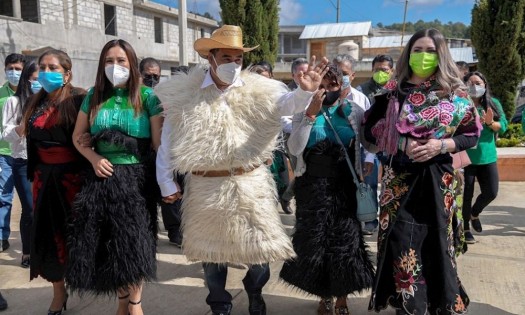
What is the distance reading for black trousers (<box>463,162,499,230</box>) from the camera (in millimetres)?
4863

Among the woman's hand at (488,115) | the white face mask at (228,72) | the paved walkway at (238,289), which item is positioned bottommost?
the paved walkway at (238,289)

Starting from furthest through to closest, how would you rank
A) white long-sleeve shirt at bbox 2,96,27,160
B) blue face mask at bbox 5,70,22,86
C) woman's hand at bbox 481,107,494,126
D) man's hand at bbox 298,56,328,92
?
1. blue face mask at bbox 5,70,22,86
2. woman's hand at bbox 481,107,494,126
3. white long-sleeve shirt at bbox 2,96,27,160
4. man's hand at bbox 298,56,328,92

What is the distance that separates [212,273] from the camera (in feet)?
10.3

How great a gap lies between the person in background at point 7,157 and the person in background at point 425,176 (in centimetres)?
388

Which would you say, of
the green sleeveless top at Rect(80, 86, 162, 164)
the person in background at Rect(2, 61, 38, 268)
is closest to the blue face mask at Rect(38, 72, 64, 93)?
the green sleeveless top at Rect(80, 86, 162, 164)

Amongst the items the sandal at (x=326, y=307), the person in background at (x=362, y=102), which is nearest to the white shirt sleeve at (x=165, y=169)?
the person in background at (x=362, y=102)

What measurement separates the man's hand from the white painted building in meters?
13.2

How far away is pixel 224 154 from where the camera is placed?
9.16 ft

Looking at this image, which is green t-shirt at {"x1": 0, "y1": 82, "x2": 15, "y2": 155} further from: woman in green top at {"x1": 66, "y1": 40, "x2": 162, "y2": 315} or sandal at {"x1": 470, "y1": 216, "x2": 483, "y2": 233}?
sandal at {"x1": 470, "y1": 216, "x2": 483, "y2": 233}

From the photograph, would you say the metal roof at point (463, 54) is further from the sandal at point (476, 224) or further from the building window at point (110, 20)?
the sandal at point (476, 224)

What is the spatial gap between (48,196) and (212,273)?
1310 mm

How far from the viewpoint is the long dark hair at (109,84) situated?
3020mm

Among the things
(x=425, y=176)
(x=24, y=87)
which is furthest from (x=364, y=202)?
(x=24, y=87)

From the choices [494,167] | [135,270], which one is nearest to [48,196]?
[135,270]
